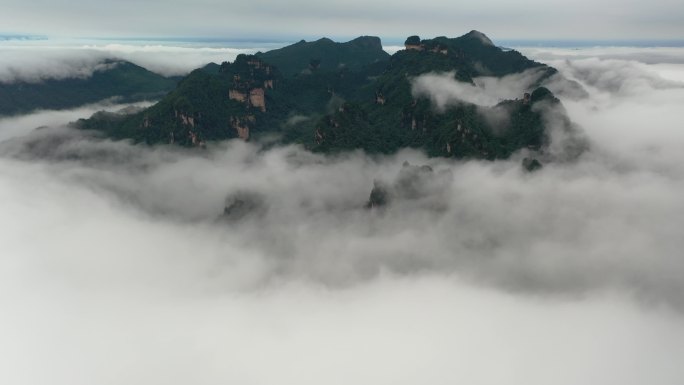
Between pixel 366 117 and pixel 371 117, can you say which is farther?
pixel 371 117

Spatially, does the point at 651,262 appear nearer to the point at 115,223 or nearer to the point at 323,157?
the point at 323,157

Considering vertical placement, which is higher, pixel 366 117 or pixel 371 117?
pixel 366 117

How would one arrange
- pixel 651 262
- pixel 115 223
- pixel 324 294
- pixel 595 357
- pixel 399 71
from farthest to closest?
pixel 399 71, pixel 115 223, pixel 324 294, pixel 651 262, pixel 595 357

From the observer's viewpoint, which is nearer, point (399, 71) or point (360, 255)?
point (360, 255)

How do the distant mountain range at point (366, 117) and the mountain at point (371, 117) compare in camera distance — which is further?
the distant mountain range at point (366, 117)

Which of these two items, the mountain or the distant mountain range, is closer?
the mountain

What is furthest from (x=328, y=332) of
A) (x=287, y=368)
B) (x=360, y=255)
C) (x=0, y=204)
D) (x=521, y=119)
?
(x=0, y=204)

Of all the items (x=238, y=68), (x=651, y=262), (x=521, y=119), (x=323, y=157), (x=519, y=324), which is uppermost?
(x=238, y=68)

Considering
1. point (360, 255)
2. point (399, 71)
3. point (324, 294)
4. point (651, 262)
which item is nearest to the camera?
point (651, 262)
